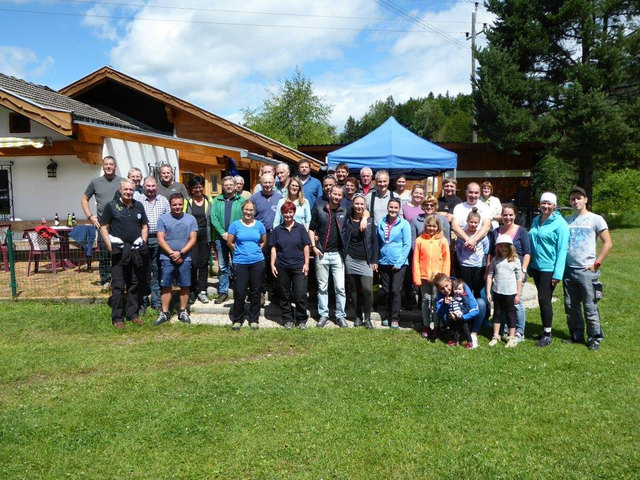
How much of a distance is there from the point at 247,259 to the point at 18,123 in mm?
8033

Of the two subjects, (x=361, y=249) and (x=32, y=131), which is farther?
(x=32, y=131)

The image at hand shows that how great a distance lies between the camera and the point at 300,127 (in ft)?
116

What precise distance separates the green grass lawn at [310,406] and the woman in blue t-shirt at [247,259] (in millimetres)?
320

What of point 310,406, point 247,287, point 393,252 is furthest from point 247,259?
point 310,406

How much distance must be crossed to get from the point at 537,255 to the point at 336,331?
8.11 ft

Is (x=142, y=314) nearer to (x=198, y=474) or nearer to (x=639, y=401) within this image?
(x=198, y=474)

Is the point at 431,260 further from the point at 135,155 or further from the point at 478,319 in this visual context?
the point at 135,155

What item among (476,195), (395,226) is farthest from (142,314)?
(476,195)

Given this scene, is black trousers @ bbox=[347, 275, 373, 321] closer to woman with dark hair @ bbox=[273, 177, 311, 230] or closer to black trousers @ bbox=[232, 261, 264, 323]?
woman with dark hair @ bbox=[273, 177, 311, 230]

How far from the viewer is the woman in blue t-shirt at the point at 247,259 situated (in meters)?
5.99

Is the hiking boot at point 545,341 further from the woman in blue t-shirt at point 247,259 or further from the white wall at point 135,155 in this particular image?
the white wall at point 135,155

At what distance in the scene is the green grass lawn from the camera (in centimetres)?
323

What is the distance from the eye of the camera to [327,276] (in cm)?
625

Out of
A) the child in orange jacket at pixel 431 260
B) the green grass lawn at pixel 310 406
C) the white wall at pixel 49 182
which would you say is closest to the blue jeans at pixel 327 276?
the green grass lawn at pixel 310 406
